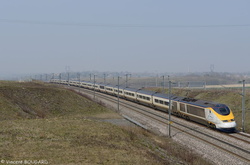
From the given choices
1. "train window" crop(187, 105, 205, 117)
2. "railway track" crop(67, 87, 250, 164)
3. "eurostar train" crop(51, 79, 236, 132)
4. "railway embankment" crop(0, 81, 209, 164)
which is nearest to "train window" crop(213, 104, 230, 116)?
"eurostar train" crop(51, 79, 236, 132)

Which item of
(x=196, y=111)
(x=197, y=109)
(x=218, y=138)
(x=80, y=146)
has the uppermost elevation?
(x=197, y=109)

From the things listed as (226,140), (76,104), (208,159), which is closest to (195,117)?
(226,140)

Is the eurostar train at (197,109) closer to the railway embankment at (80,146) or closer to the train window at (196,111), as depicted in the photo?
the train window at (196,111)

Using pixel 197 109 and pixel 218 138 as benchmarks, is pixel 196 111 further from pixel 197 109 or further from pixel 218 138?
pixel 218 138

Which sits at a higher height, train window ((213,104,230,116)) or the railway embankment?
train window ((213,104,230,116))

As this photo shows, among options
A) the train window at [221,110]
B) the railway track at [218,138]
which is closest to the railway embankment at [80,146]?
the railway track at [218,138]

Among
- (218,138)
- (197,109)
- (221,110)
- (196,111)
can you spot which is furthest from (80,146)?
(196,111)

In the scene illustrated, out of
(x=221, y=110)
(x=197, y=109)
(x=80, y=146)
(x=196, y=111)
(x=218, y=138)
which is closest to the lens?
(x=80, y=146)

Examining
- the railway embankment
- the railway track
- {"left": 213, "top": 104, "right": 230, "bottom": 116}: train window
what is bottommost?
the railway track

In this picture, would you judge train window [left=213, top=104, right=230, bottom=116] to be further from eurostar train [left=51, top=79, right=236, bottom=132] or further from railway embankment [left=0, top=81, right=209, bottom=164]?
railway embankment [left=0, top=81, right=209, bottom=164]

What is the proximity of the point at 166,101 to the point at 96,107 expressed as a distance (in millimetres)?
18149

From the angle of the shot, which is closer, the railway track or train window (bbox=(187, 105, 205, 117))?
the railway track

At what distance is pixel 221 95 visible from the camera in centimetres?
5641

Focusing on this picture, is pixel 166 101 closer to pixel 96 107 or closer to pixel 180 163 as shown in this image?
pixel 96 107
